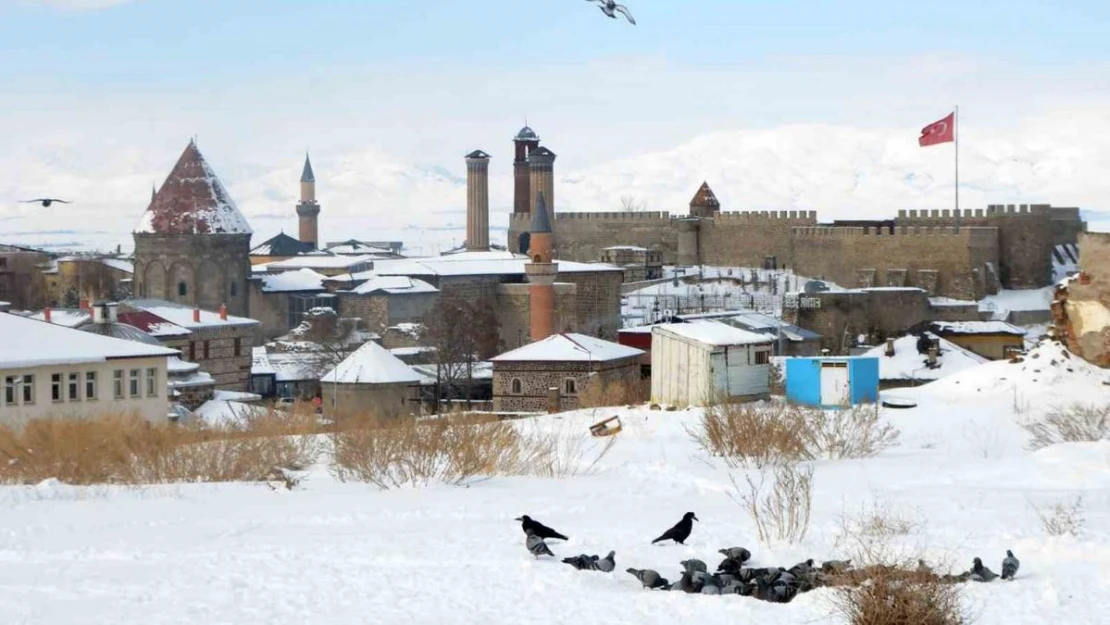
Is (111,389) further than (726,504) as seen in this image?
Yes

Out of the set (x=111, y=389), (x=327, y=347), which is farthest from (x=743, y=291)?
(x=111, y=389)

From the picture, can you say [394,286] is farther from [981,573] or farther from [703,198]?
[981,573]

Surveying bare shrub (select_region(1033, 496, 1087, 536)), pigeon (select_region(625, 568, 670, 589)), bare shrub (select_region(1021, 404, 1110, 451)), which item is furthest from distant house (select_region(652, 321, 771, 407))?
pigeon (select_region(625, 568, 670, 589))

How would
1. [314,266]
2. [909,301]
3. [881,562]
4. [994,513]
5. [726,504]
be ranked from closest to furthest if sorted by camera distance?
1. [881,562]
2. [994,513]
3. [726,504]
4. [909,301]
5. [314,266]

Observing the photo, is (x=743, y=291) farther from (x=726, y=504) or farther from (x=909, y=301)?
(x=726, y=504)

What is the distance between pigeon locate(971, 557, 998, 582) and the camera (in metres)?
12.7

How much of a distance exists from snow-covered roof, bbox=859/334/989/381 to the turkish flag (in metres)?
11.2

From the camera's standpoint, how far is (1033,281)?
197 feet

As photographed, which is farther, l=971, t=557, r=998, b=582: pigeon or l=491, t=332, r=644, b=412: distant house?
l=491, t=332, r=644, b=412: distant house

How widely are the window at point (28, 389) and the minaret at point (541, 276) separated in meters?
24.5

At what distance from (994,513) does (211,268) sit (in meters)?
41.2

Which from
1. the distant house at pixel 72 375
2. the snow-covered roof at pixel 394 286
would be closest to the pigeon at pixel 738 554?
the distant house at pixel 72 375

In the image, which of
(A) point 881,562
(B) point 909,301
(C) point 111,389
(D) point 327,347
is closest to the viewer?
(A) point 881,562

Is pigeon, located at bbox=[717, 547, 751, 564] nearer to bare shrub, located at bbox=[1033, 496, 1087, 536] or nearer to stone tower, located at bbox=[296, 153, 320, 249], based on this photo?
bare shrub, located at bbox=[1033, 496, 1087, 536]
